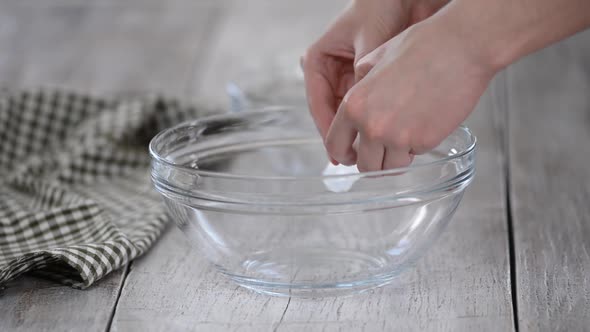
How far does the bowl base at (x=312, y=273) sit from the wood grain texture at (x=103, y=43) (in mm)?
852

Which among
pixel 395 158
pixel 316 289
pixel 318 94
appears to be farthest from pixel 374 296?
pixel 318 94

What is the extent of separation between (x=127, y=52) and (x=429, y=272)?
1355 mm

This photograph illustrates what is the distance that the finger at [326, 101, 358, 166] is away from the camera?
0.86 metres

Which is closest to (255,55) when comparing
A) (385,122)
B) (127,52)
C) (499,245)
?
(127,52)

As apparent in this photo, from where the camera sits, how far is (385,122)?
32.5 inches

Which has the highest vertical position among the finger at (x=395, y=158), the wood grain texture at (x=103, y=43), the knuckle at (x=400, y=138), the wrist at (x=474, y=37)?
the wrist at (x=474, y=37)

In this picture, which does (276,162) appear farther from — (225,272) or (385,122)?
(385,122)

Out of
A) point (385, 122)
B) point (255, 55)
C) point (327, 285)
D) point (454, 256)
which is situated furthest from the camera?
point (255, 55)

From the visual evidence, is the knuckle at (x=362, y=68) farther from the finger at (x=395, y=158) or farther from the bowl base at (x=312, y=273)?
the bowl base at (x=312, y=273)

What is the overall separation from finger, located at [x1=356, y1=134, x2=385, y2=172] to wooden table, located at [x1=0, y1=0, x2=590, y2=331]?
6.0 inches

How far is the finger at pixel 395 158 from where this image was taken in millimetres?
862

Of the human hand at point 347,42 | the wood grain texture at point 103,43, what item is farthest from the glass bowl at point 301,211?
the wood grain texture at point 103,43

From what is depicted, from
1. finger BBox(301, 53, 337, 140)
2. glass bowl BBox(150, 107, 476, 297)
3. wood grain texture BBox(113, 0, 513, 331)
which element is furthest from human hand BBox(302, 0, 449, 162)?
wood grain texture BBox(113, 0, 513, 331)

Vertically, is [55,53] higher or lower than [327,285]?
lower
